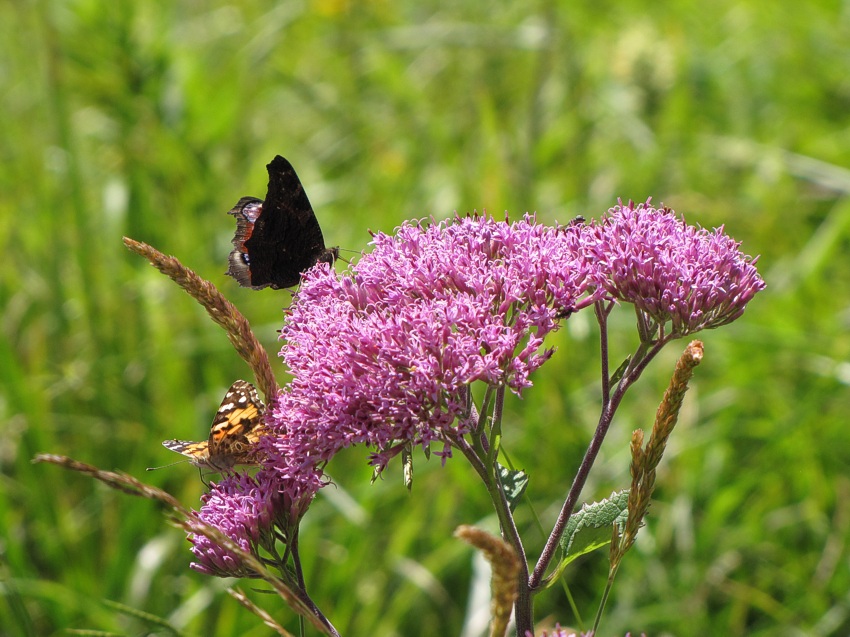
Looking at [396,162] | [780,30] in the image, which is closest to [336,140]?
[396,162]

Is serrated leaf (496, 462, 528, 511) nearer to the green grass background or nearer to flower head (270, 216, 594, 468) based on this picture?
flower head (270, 216, 594, 468)

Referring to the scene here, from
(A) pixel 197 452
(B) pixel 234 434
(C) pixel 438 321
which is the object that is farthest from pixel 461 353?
(A) pixel 197 452

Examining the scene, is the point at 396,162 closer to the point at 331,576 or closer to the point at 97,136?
the point at 97,136

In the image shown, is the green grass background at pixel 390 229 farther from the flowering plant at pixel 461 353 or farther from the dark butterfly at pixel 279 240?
the flowering plant at pixel 461 353

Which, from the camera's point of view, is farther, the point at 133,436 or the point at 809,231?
the point at 809,231

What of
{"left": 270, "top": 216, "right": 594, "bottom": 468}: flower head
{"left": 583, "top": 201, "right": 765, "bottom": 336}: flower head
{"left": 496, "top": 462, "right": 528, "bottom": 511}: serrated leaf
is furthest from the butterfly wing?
{"left": 583, "top": 201, "right": 765, "bottom": 336}: flower head

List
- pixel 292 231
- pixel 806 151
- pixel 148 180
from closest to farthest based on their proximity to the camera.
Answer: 1. pixel 292 231
2. pixel 148 180
3. pixel 806 151

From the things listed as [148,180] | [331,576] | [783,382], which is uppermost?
[148,180]
